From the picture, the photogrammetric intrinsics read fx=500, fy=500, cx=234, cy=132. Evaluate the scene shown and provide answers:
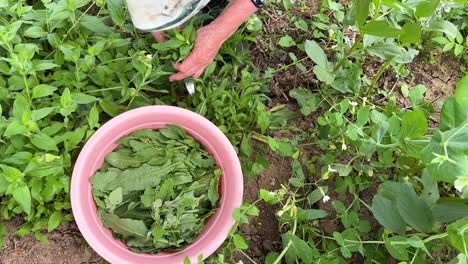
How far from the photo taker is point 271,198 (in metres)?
1.27

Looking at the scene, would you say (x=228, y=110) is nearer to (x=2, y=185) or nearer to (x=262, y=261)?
(x=262, y=261)

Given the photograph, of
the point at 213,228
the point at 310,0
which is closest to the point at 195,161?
the point at 213,228

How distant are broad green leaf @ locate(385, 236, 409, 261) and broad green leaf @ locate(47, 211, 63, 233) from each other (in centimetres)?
86

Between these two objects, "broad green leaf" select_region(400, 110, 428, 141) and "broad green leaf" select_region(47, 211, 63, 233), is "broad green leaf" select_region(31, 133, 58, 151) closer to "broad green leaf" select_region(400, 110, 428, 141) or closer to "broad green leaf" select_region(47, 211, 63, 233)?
"broad green leaf" select_region(47, 211, 63, 233)

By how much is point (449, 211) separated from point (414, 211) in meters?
0.09

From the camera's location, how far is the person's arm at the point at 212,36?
1.35m

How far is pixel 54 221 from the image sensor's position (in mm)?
1340

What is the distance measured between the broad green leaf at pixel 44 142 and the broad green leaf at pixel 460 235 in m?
0.96

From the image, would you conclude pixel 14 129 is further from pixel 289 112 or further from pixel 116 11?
pixel 289 112

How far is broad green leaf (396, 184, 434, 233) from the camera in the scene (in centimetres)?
130

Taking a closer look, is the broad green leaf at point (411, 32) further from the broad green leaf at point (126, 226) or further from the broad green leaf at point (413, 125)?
the broad green leaf at point (126, 226)

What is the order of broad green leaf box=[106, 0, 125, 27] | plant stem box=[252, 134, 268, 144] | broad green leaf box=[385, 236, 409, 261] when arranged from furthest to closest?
1. plant stem box=[252, 134, 268, 144]
2. broad green leaf box=[106, 0, 125, 27]
3. broad green leaf box=[385, 236, 409, 261]

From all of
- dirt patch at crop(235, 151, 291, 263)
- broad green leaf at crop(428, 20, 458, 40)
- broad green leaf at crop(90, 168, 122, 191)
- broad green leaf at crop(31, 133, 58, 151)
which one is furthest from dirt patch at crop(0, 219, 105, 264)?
broad green leaf at crop(428, 20, 458, 40)

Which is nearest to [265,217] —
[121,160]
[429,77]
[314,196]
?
[314,196]
